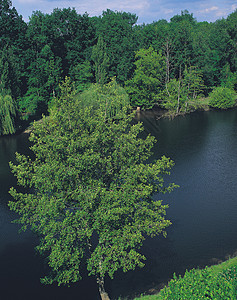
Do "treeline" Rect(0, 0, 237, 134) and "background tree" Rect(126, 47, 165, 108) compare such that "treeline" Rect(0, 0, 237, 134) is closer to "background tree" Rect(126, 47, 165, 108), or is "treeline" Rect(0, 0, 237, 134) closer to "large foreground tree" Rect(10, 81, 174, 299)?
"background tree" Rect(126, 47, 165, 108)

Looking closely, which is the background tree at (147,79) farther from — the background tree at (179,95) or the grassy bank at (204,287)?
the grassy bank at (204,287)

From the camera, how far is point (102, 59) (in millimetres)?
73062

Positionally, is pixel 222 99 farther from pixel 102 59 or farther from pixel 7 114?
pixel 7 114

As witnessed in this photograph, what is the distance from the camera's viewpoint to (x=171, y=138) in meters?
54.7

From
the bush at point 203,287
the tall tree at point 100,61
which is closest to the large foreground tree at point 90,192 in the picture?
the bush at point 203,287

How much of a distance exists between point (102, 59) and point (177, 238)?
5604 centimetres

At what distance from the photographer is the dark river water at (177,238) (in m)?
23.1

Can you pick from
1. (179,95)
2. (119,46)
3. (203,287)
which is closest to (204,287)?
(203,287)

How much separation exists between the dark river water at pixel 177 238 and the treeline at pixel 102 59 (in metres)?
26.9

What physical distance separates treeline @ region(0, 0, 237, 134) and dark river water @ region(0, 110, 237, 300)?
26874mm

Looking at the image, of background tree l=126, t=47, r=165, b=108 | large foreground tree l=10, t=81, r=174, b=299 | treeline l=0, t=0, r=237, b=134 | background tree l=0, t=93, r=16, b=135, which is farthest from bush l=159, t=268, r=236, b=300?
background tree l=126, t=47, r=165, b=108

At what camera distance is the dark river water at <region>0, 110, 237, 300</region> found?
2314cm

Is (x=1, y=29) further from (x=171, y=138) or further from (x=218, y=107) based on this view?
(x=218, y=107)

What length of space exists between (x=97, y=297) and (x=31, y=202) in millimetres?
9110
